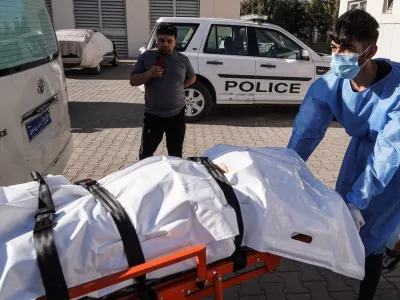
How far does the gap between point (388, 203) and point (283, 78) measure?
515 centimetres

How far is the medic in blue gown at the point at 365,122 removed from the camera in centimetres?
183

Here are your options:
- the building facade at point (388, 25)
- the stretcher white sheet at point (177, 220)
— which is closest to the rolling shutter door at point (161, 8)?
the building facade at point (388, 25)

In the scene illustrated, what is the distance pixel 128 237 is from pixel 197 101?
18.5 feet

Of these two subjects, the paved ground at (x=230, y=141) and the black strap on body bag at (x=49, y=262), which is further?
the paved ground at (x=230, y=141)

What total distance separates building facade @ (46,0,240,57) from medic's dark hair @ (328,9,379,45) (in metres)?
16.4

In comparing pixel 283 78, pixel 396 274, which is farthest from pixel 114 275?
pixel 283 78

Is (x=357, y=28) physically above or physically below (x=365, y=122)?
above

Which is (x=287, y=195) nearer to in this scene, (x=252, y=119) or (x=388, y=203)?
(x=388, y=203)

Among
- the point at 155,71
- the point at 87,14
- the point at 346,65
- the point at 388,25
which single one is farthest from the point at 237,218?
the point at 87,14

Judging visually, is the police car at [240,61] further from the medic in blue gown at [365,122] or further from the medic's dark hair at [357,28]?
the medic's dark hair at [357,28]

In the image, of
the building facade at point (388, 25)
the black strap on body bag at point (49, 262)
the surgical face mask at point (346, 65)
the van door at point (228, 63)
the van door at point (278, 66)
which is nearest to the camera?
the black strap on body bag at point (49, 262)

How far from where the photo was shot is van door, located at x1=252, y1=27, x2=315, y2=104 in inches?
270

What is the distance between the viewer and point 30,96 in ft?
8.27

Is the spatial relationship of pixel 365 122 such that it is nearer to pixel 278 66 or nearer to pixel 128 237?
pixel 128 237
